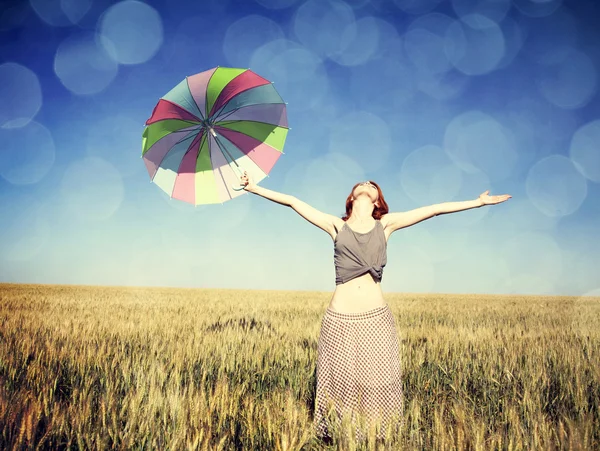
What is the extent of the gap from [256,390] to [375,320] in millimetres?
1737

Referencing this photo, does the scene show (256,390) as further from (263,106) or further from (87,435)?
(263,106)

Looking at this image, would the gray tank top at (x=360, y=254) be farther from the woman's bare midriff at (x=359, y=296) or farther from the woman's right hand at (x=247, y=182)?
the woman's right hand at (x=247, y=182)

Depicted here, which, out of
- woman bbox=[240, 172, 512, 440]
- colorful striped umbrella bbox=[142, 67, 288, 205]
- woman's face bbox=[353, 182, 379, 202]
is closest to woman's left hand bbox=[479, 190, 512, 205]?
woman bbox=[240, 172, 512, 440]

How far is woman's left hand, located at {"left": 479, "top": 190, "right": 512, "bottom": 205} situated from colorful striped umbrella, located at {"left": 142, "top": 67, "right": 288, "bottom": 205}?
2.48 meters

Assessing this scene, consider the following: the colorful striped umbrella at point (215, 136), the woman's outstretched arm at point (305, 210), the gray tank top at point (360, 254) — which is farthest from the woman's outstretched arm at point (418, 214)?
the colorful striped umbrella at point (215, 136)

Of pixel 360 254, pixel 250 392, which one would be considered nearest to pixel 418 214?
pixel 360 254

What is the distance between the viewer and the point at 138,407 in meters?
2.52

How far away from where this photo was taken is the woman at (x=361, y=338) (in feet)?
8.50

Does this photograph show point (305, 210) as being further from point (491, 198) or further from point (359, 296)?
point (491, 198)

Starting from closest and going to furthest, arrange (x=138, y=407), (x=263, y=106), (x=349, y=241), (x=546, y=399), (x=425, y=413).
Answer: (x=138, y=407)
(x=349, y=241)
(x=425, y=413)
(x=546, y=399)
(x=263, y=106)

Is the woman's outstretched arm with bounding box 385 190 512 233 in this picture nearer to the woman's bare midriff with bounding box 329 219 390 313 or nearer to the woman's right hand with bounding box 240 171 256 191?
the woman's bare midriff with bounding box 329 219 390 313

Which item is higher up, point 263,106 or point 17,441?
point 263,106

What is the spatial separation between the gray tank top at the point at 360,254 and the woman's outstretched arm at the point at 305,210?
22cm

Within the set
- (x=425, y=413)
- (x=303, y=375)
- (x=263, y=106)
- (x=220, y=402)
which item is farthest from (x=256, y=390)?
(x=263, y=106)
